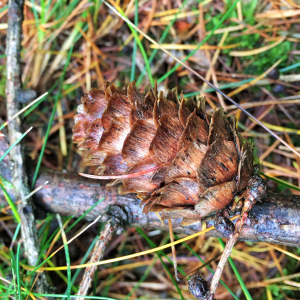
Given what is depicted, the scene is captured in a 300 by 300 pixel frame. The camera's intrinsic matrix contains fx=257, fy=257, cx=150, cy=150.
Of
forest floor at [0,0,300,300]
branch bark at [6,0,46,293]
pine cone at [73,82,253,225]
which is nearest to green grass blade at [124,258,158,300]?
forest floor at [0,0,300,300]

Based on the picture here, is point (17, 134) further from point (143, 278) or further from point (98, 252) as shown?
point (143, 278)

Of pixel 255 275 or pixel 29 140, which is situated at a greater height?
pixel 29 140

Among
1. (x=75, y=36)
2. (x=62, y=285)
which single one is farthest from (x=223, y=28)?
(x=62, y=285)

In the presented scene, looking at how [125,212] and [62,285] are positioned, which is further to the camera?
[62,285]

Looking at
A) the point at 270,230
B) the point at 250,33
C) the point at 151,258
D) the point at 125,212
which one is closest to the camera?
the point at 270,230

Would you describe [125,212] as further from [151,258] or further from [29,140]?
[29,140]

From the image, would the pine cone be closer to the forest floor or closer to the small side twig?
the small side twig

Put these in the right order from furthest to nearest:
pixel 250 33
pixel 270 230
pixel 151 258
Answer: pixel 151 258
pixel 250 33
pixel 270 230

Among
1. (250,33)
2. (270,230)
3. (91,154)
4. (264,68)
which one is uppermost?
(250,33)
